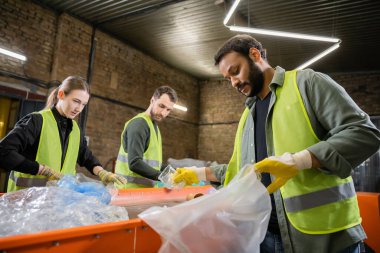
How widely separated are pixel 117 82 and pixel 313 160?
6.74 meters

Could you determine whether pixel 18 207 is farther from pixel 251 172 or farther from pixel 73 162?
pixel 73 162

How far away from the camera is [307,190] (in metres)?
1.11

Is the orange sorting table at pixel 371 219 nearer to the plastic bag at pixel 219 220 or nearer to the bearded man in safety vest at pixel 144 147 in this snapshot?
the bearded man in safety vest at pixel 144 147

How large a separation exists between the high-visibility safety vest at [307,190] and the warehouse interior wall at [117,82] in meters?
5.62

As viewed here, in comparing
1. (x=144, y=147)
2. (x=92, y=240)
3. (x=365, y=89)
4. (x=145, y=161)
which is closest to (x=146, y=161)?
(x=145, y=161)

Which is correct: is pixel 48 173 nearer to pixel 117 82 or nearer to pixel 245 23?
pixel 245 23

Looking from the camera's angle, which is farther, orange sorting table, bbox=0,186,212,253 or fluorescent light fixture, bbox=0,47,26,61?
fluorescent light fixture, bbox=0,47,26,61

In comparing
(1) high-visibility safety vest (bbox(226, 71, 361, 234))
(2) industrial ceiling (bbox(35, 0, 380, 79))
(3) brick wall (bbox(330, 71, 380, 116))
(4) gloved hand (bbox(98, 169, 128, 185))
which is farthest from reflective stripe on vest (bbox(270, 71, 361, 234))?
(3) brick wall (bbox(330, 71, 380, 116))

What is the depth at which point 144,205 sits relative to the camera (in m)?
1.86

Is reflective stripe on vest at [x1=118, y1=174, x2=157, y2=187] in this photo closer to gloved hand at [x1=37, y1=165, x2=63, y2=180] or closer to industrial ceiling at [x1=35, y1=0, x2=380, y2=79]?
gloved hand at [x1=37, y1=165, x2=63, y2=180]

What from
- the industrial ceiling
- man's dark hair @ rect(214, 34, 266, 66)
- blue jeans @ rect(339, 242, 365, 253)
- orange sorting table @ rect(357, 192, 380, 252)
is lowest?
orange sorting table @ rect(357, 192, 380, 252)

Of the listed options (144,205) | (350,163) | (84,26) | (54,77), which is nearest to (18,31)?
(54,77)

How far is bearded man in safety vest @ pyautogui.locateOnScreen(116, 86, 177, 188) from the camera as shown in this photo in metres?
2.59

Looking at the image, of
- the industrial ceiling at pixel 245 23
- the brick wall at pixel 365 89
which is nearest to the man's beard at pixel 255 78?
the industrial ceiling at pixel 245 23
